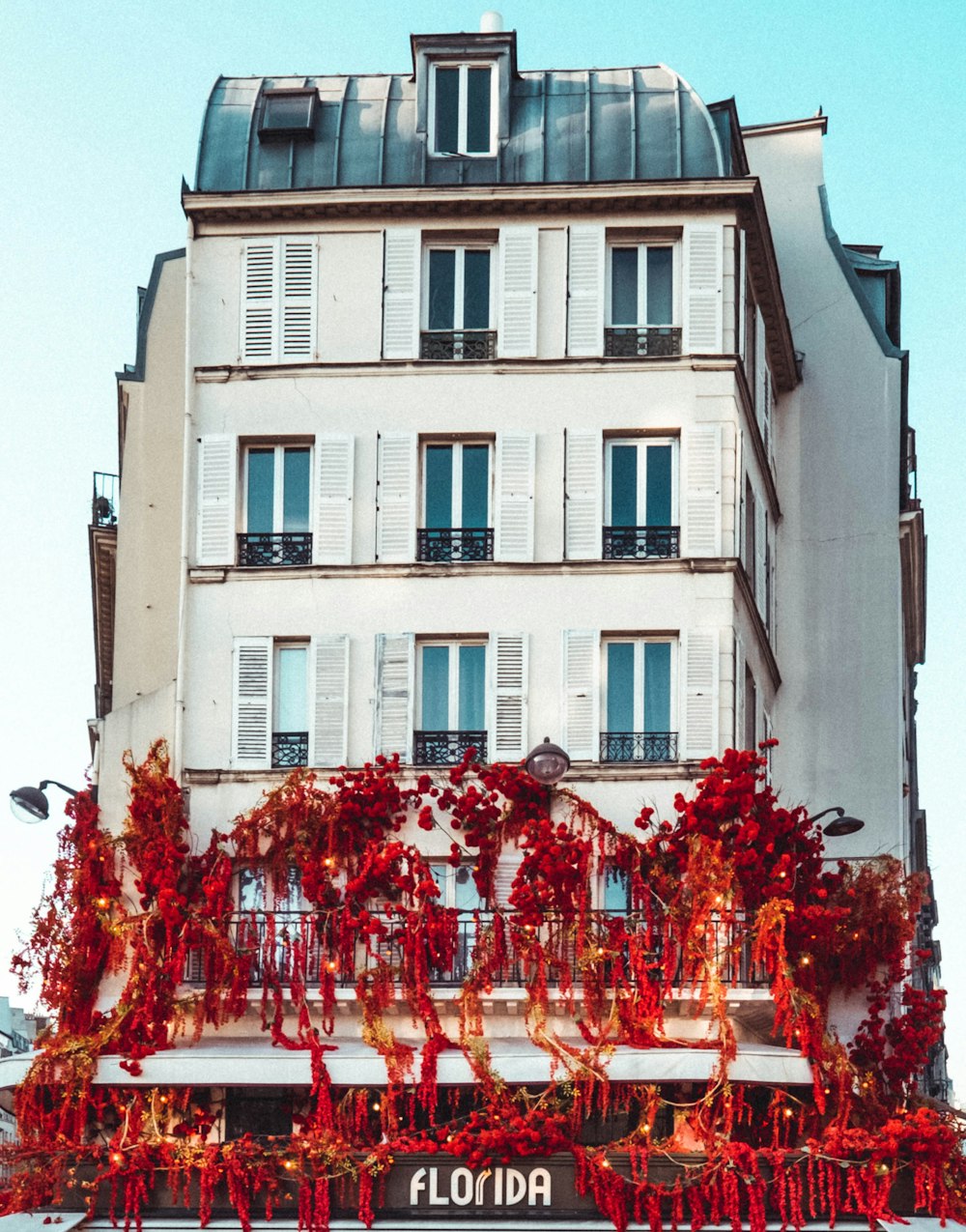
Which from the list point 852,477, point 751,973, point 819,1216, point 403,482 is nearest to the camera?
point 819,1216

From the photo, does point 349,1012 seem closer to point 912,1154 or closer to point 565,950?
point 565,950

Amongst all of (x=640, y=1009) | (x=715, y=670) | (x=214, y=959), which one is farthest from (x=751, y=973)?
(x=214, y=959)

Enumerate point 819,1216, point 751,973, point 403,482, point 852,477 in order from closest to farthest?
point 819,1216 → point 751,973 → point 403,482 → point 852,477

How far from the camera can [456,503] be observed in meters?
30.3

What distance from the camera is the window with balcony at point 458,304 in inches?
1212

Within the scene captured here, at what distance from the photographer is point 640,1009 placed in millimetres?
27484

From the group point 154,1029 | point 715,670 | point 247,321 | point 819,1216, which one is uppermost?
point 247,321

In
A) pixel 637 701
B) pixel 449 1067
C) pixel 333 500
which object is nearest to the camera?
pixel 449 1067

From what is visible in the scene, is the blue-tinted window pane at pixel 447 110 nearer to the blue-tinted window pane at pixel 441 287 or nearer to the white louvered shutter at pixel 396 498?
the blue-tinted window pane at pixel 441 287

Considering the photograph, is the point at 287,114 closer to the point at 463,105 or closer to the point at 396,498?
the point at 463,105

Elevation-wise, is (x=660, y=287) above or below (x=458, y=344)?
above

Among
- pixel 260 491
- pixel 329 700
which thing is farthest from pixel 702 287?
pixel 329 700

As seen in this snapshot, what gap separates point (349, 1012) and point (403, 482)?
22.0 feet

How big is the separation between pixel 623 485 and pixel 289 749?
5376 millimetres
